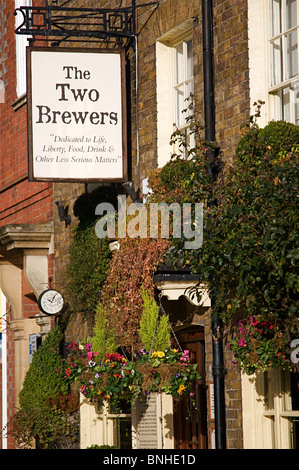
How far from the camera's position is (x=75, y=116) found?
11656 mm

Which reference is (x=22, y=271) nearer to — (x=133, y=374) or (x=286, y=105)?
(x=133, y=374)

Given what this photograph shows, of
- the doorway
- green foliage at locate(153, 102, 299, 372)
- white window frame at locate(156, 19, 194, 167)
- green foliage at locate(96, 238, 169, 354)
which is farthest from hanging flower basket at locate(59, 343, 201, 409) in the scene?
white window frame at locate(156, 19, 194, 167)

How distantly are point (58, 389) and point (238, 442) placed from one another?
13.2ft

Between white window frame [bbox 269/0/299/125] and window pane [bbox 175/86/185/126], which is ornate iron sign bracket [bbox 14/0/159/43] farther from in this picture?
white window frame [bbox 269/0/299/125]

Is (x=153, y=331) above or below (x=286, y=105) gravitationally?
below

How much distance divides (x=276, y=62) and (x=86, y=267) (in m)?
3.78

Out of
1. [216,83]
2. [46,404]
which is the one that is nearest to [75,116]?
[216,83]

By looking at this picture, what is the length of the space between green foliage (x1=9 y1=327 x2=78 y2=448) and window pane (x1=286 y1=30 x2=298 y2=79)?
18.2 feet

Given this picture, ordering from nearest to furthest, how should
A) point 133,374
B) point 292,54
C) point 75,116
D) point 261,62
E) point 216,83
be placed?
point 292,54 < point 261,62 < point 133,374 < point 216,83 < point 75,116

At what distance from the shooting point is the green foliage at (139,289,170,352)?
10.2 m

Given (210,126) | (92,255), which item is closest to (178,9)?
(210,126)

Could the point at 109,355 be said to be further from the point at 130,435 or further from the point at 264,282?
the point at 264,282

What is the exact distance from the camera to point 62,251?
14.1 meters

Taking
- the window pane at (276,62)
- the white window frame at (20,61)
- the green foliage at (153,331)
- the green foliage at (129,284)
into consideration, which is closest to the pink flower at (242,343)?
the green foliage at (153,331)
